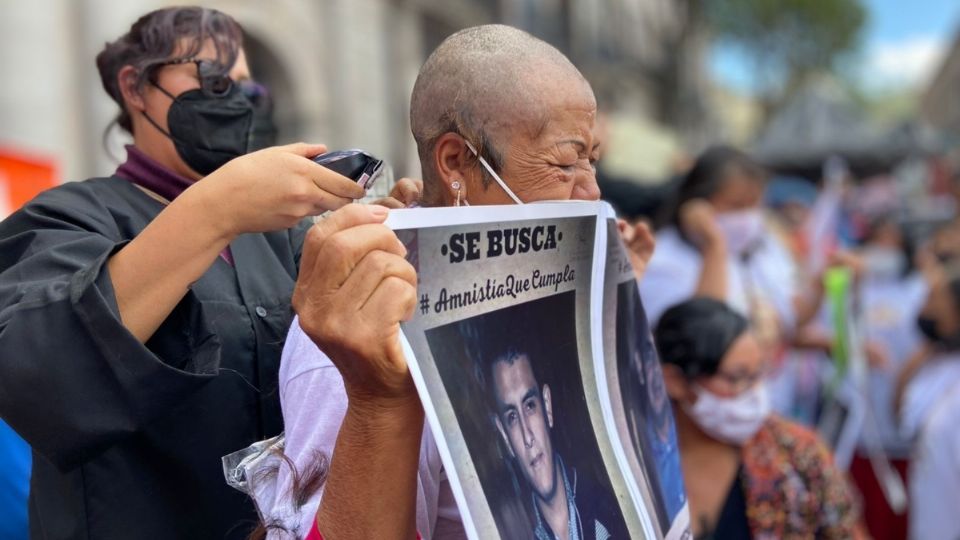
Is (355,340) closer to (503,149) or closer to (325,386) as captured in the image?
(325,386)

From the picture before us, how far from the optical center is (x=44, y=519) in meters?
1.68

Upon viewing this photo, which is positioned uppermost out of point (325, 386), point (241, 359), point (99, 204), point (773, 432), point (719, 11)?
point (99, 204)

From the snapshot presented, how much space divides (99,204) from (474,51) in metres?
0.66

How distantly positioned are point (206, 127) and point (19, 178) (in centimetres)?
239

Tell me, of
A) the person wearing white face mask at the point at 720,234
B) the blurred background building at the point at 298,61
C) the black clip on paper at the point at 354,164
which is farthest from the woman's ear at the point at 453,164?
the person wearing white face mask at the point at 720,234

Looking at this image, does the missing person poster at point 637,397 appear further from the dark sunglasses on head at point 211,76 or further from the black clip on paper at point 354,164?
the dark sunglasses on head at point 211,76

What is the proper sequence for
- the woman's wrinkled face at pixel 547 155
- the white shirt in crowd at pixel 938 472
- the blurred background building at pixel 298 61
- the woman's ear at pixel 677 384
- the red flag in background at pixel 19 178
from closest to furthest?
the woman's wrinkled face at pixel 547 155
the woman's ear at pixel 677 384
the red flag in background at pixel 19 178
the white shirt in crowd at pixel 938 472
the blurred background building at pixel 298 61

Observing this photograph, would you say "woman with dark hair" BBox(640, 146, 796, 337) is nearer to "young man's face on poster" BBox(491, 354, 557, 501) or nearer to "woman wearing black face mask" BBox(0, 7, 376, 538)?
"woman wearing black face mask" BBox(0, 7, 376, 538)

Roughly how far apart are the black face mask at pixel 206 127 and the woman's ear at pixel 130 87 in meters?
0.03

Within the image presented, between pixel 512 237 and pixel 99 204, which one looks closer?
pixel 512 237

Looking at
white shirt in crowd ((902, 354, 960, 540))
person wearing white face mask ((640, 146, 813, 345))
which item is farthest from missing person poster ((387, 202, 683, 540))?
person wearing white face mask ((640, 146, 813, 345))

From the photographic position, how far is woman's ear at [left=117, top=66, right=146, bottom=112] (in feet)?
6.30

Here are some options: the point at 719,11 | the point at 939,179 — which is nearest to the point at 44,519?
the point at 939,179

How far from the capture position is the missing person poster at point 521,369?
4.06 feet
